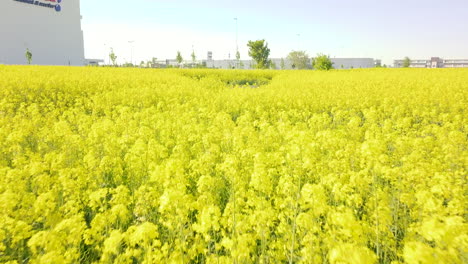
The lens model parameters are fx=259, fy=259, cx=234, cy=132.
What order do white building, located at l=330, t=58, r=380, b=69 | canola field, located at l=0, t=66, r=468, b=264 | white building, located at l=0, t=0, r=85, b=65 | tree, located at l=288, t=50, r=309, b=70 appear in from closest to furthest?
canola field, located at l=0, t=66, r=468, b=264 < white building, located at l=0, t=0, r=85, b=65 < tree, located at l=288, t=50, r=309, b=70 < white building, located at l=330, t=58, r=380, b=69

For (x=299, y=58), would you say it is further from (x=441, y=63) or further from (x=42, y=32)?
(x=441, y=63)

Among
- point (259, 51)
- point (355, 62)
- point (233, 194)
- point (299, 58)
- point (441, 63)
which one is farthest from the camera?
point (441, 63)

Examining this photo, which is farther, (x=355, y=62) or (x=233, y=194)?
(x=355, y=62)

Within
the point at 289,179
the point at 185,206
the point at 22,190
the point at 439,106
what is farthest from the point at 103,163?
the point at 439,106

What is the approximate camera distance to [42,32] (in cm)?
5412

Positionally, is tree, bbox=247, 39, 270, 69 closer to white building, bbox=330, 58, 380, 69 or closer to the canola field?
the canola field

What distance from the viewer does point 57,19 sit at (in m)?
56.8

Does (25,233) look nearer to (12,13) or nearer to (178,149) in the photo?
(178,149)

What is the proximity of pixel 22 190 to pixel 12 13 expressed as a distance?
6555 centimetres

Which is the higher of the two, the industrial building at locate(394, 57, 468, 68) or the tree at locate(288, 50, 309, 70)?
the industrial building at locate(394, 57, 468, 68)

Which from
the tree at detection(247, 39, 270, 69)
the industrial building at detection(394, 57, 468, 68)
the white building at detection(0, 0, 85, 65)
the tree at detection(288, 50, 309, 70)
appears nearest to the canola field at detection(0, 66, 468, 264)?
the tree at detection(247, 39, 270, 69)

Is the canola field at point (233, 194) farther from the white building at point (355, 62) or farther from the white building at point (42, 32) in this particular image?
the white building at point (355, 62)

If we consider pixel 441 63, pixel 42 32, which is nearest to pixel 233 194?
pixel 42 32

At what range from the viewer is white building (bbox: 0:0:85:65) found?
161 feet
